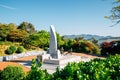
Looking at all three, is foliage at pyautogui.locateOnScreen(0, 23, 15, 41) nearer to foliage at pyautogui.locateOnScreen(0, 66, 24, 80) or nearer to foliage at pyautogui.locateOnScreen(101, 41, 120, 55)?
foliage at pyautogui.locateOnScreen(101, 41, 120, 55)

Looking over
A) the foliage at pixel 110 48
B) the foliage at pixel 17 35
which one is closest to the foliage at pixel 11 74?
the foliage at pixel 110 48

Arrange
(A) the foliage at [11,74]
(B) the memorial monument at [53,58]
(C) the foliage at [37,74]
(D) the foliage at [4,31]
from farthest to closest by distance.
Answer: (D) the foliage at [4,31]
(B) the memorial monument at [53,58]
(A) the foliage at [11,74]
(C) the foliage at [37,74]

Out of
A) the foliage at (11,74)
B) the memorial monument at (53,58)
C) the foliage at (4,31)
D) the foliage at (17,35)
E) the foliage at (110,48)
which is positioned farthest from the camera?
the foliage at (4,31)

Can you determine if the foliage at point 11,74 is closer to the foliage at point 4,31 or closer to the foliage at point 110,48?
the foliage at point 110,48

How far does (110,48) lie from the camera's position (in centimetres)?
3212

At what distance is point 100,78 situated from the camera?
4.88m

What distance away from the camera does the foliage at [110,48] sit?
31.6m

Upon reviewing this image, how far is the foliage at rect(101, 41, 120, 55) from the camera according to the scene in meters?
31.6

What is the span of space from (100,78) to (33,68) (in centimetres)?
148

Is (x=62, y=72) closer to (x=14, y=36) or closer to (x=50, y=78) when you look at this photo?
(x=50, y=78)

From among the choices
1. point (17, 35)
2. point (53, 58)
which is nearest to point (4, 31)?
point (17, 35)

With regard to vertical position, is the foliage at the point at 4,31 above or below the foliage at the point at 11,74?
above

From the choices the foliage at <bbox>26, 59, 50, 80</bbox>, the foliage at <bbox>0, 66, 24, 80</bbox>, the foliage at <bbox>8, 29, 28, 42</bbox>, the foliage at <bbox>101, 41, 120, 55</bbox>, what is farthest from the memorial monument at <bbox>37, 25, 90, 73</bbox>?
the foliage at <bbox>8, 29, 28, 42</bbox>

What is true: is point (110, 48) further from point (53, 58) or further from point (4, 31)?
point (4, 31)
